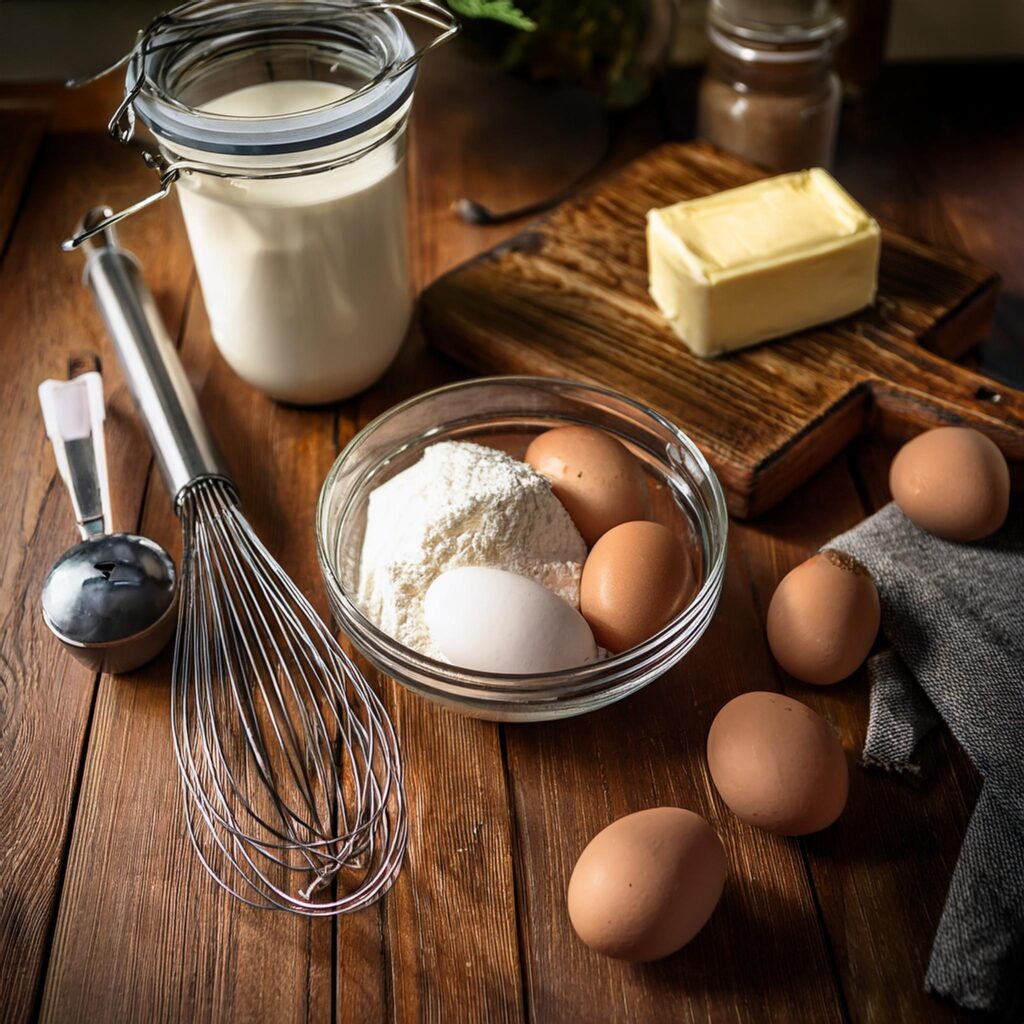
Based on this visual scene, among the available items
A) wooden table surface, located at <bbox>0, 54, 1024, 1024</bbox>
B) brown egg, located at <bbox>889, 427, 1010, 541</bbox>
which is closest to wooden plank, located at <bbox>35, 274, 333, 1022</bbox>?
wooden table surface, located at <bbox>0, 54, 1024, 1024</bbox>

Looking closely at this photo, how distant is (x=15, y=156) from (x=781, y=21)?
2.67 feet

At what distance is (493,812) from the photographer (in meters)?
0.68

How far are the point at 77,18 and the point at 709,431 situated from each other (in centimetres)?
101

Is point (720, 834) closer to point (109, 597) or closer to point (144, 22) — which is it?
point (109, 597)

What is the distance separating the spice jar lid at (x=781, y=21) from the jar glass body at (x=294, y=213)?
1.48 feet

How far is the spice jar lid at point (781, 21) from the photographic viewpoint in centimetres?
110

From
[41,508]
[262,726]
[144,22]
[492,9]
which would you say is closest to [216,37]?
[492,9]

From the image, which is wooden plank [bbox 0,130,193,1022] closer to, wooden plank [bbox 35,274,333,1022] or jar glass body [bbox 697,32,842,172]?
wooden plank [bbox 35,274,333,1022]

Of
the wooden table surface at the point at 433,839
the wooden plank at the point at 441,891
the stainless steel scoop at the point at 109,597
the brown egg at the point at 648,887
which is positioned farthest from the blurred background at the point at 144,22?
the brown egg at the point at 648,887

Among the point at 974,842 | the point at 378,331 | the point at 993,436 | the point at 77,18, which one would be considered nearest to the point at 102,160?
the point at 77,18

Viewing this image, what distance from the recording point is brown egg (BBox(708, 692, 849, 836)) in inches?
24.5

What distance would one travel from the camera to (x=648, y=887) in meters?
0.57

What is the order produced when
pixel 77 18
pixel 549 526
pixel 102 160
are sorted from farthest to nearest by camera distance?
pixel 77 18 → pixel 102 160 → pixel 549 526

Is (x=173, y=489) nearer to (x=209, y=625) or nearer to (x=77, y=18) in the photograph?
(x=209, y=625)
